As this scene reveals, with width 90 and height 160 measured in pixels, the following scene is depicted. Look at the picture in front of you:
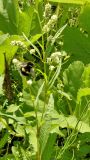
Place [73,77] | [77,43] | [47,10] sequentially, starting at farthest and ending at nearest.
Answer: [77,43]
[73,77]
[47,10]

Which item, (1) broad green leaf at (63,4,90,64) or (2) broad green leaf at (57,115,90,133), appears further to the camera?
(1) broad green leaf at (63,4,90,64)

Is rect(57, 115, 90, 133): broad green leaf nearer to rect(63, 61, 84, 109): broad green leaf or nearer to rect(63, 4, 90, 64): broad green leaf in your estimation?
rect(63, 61, 84, 109): broad green leaf

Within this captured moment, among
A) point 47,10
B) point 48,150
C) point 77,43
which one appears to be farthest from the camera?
point 77,43

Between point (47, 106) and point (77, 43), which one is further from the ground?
point (77, 43)

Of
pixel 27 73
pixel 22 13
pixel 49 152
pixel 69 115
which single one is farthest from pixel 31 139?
pixel 22 13

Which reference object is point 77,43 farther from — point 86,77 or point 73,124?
point 73,124

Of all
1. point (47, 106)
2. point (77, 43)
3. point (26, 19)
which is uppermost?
point (26, 19)

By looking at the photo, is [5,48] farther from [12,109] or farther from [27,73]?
[27,73]

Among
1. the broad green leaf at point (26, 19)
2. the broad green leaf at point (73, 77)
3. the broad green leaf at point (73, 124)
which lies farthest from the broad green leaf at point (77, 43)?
the broad green leaf at point (73, 124)

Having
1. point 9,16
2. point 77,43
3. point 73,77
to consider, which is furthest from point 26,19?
point 73,77

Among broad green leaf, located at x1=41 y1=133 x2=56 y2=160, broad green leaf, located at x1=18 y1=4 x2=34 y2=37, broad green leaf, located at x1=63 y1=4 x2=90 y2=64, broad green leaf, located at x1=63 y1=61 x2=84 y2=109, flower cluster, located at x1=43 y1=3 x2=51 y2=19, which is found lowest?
broad green leaf, located at x1=41 y1=133 x2=56 y2=160

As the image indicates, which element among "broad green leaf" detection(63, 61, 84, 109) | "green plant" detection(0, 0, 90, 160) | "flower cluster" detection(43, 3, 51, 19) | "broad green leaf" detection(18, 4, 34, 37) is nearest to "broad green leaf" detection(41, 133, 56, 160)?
"green plant" detection(0, 0, 90, 160)
